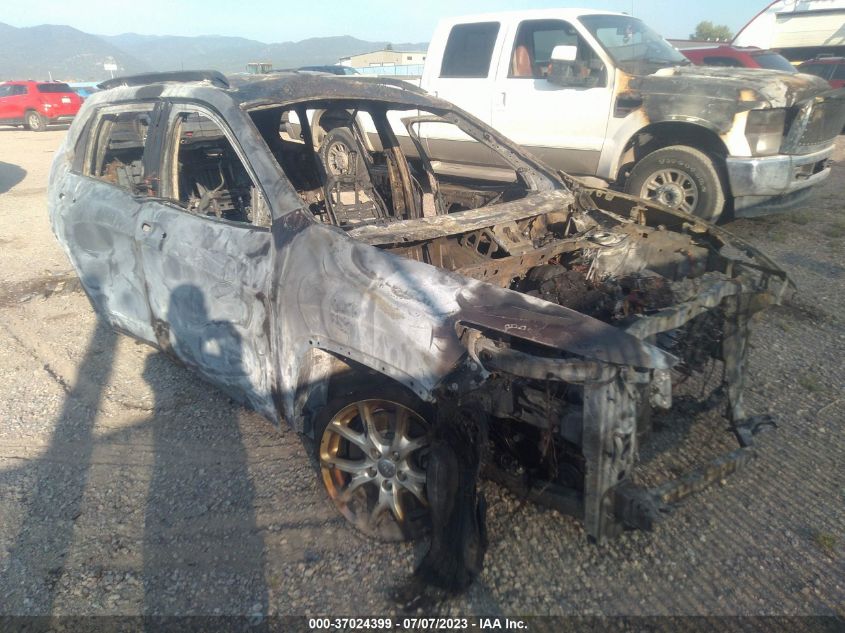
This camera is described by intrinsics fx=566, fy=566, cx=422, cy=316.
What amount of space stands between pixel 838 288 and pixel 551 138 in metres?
3.20

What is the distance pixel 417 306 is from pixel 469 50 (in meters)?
5.95

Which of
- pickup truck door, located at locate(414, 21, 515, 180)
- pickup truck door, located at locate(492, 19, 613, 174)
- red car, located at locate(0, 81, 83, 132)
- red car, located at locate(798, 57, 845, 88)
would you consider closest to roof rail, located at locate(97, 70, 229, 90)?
pickup truck door, located at locate(414, 21, 515, 180)

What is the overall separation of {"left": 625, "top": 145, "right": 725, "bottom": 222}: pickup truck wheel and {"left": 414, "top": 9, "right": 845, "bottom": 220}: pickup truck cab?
10 mm

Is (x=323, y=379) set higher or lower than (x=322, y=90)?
lower

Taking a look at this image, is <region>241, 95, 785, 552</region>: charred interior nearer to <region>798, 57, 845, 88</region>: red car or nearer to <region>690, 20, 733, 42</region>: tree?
<region>798, 57, 845, 88</region>: red car

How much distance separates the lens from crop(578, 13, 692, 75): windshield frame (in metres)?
6.05

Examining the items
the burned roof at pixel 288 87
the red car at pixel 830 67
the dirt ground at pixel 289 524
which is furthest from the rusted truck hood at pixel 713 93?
the red car at pixel 830 67

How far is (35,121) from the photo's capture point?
20.8m

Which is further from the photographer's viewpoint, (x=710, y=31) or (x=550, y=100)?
(x=710, y=31)

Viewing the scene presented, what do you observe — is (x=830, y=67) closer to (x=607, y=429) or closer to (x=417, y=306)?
(x=607, y=429)

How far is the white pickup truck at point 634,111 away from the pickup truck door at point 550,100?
0.01 m

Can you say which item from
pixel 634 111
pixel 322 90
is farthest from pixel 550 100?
pixel 322 90

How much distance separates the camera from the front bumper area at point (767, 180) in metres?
5.39

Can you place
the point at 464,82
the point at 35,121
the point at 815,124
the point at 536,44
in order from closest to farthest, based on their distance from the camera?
the point at 815,124, the point at 536,44, the point at 464,82, the point at 35,121
